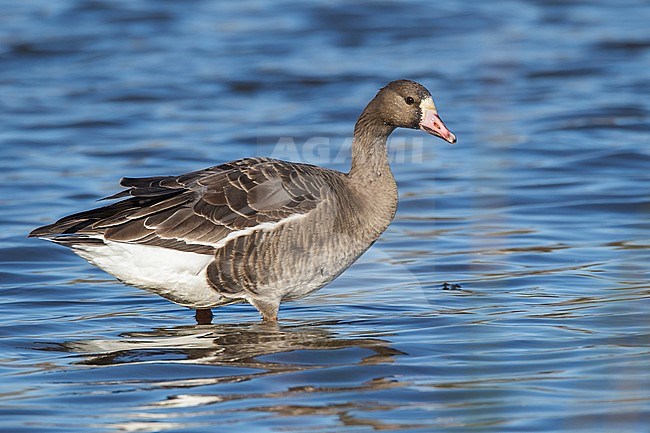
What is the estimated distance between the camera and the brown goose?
8.41 metres

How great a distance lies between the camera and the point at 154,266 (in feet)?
27.5

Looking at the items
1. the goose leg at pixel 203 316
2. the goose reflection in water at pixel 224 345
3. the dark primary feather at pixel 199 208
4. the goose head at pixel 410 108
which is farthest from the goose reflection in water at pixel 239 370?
the goose head at pixel 410 108

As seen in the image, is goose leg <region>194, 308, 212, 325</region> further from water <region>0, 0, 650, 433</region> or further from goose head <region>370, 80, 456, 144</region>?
goose head <region>370, 80, 456, 144</region>

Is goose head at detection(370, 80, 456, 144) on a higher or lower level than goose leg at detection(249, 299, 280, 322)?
higher

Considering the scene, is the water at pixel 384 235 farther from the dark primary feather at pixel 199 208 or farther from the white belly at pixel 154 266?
the dark primary feather at pixel 199 208

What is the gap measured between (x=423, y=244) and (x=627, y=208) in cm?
250

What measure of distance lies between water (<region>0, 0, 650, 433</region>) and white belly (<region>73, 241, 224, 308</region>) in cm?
40

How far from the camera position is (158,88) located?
18922 mm

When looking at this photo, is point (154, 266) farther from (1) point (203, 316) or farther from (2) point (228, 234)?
(1) point (203, 316)

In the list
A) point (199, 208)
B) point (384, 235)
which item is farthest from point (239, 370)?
point (384, 235)

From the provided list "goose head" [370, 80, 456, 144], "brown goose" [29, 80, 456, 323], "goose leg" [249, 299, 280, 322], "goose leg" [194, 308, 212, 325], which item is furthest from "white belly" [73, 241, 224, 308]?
"goose head" [370, 80, 456, 144]

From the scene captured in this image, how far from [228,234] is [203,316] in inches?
36.5

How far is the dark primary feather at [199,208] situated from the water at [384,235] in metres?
0.77

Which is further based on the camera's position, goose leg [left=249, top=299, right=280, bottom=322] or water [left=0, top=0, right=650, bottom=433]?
goose leg [left=249, top=299, right=280, bottom=322]
